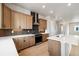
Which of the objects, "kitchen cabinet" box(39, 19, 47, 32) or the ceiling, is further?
"kitchen cabinet" box(39, 19, 47, 32)

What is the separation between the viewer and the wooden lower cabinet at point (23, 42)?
157 inches

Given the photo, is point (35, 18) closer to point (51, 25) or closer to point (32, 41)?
point (51, 25)

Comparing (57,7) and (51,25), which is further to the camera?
(51,25)

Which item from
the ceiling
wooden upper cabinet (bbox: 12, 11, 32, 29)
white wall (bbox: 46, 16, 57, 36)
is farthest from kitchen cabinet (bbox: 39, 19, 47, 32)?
wooden upper cabinet (bbox: 12, 11, 32, 29)

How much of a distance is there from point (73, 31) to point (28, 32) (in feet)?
8.98

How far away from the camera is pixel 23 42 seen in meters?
4.41

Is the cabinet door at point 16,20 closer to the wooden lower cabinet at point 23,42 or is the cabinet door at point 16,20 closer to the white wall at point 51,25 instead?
the wooden lower cabinet at point 23,42

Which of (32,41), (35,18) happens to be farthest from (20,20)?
(35,18)

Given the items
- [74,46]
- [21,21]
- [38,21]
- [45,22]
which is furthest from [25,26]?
[74,46]

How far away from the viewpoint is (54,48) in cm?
302

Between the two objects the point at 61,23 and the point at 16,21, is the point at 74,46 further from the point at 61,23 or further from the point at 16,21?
the point at 61,23

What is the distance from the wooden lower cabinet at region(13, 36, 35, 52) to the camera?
13.1ft

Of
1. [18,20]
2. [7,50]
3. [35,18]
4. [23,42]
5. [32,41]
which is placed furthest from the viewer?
[35,18]

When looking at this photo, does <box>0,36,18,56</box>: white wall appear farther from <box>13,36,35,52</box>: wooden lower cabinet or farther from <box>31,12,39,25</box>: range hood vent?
<box>31,12,39,25</box>: range hood vent
